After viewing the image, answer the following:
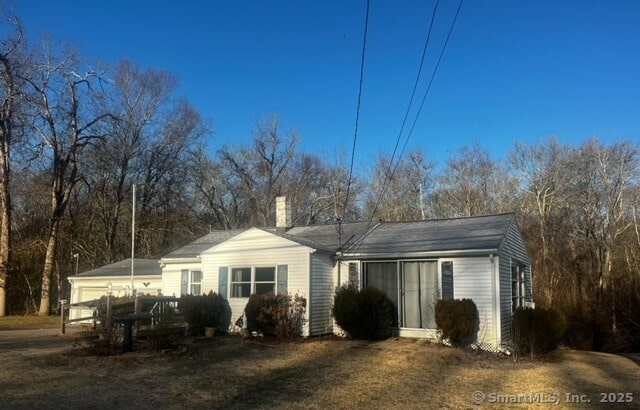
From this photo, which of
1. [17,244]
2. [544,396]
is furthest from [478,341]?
[17,244]

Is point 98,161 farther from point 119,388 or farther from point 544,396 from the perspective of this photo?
point 544,396

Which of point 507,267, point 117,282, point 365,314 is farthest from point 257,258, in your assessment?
point 117,282

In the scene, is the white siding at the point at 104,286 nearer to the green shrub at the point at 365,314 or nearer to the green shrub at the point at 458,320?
the green shrub at the point at 365,314

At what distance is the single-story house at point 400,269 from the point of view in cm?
1480

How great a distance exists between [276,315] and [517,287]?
7681 millimetres

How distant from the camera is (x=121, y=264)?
1036 inches

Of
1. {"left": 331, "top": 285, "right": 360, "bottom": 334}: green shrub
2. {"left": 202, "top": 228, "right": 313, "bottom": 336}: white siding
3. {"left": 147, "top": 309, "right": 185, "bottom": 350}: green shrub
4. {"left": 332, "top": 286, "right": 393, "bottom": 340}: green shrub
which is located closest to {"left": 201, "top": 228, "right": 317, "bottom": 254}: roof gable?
{"left": 202, "top": 228, "right": 313, "bottom": 336}: white siding

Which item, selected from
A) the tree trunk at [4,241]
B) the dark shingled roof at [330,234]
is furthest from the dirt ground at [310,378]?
the tree trunk at [4,241]

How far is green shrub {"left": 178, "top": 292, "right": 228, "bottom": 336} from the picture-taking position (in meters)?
16.6

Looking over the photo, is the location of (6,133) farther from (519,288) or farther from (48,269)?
(519,288)

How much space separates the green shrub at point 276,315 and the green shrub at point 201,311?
139 cm

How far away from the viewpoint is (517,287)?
16.9 metres

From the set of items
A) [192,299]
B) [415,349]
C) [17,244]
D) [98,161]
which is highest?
[98,161]

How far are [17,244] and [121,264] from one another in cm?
833
